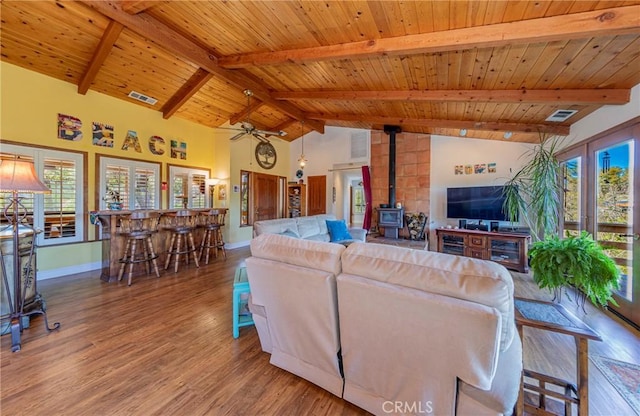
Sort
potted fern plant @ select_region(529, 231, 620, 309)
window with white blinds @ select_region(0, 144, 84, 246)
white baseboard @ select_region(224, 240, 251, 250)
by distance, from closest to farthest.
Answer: potted fern plant @ select_region(529, 231, 620, 309), window with white blinds @ select_region(0, 144, 84, 246), white baseboard @ select_region(224, 240, 251, 250)

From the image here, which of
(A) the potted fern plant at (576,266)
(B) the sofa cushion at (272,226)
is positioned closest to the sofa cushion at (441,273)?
(A) the potted fern plant at (576,266)

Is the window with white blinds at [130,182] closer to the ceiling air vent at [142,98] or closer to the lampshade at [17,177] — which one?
the ceiling air vent at [142,98]

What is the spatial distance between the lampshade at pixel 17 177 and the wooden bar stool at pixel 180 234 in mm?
2221

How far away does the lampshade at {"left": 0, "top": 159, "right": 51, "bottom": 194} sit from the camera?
209cm

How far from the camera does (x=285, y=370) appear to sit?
1.84 meters

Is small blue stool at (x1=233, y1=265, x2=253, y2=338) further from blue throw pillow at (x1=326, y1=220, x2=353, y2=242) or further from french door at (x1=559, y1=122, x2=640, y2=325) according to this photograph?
french door at (x1=559, y1=122, x2=640, y2=325)

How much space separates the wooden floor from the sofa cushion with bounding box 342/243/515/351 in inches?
36.8

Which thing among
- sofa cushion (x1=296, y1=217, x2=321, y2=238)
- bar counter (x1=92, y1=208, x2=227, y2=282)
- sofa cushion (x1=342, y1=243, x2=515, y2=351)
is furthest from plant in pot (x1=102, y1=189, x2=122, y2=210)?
sofa cushion (x1=342, y1=243, x2=515, y2=351)

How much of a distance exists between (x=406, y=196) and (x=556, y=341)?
4362 millimetres

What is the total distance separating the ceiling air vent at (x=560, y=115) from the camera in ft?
11.1

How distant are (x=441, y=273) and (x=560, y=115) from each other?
405 cm

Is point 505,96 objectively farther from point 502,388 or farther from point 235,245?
point 235,245

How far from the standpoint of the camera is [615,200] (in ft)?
9.36

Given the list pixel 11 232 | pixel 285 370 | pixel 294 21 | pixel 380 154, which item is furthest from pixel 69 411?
pixel 380 154
